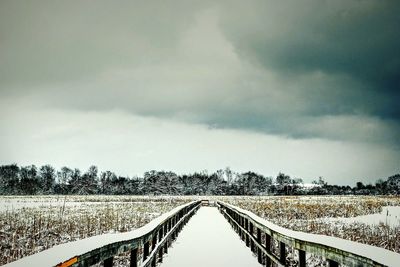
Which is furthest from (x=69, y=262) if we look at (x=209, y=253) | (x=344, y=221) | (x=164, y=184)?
(x=164, y=184)

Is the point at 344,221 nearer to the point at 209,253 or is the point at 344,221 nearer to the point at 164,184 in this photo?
the point at 209,253

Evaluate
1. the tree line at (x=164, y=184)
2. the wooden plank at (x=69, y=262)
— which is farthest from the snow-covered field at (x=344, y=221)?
the tree line at (x=164, y=184)

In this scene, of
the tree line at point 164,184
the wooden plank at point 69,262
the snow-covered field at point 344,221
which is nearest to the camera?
the wooden plank at point 69,262

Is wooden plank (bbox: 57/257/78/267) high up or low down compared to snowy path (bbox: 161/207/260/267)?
up

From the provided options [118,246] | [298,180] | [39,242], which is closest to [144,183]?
[298,180]

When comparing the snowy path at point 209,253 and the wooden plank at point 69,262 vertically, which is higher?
the wooden plank at point 69,262

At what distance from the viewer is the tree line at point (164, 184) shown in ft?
443

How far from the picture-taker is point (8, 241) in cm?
1291

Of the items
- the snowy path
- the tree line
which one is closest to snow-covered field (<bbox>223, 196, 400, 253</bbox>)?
the snowy path

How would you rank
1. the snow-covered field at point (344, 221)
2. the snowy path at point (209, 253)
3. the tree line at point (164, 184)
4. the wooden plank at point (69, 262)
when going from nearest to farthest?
the wooden plank at point (69, 262), the snowy path at point (209, 253), the snow-covered field at point (344, 221), the tree line at point (164, 184)

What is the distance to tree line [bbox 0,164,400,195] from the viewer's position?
5315 inches

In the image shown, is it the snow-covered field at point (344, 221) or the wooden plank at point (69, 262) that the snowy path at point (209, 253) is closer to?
the snow-covered field at point (344, 221)

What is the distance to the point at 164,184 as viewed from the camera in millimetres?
132500

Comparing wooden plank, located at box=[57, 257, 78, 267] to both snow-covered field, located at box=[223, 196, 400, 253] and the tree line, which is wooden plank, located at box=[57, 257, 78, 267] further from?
the tree line
